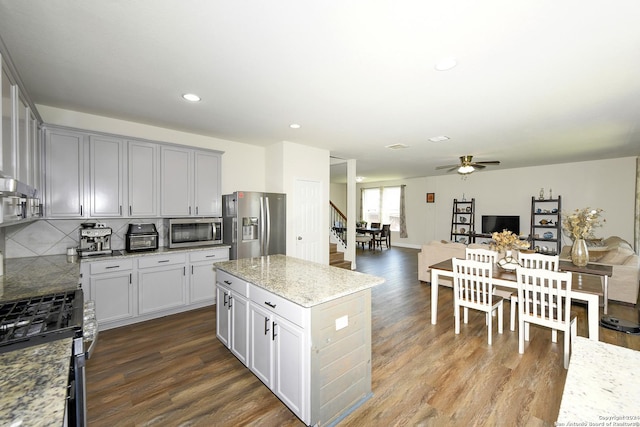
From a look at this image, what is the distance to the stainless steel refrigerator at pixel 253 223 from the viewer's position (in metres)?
4.33

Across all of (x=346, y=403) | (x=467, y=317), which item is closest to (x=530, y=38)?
(x=346, y=403)

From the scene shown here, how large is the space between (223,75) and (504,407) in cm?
368

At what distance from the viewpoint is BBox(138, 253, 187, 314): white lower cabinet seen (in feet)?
11.8

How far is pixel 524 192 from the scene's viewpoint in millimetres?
8086

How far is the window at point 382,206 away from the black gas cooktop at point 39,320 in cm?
1040

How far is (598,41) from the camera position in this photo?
200 cm

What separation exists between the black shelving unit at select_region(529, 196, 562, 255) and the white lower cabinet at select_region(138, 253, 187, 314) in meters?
8.49

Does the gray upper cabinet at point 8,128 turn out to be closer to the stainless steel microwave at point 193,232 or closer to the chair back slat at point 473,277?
the stainless steel microwave at point 193,232

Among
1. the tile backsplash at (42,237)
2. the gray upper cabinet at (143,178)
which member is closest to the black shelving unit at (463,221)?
the gray upper cabinet at (143,178)

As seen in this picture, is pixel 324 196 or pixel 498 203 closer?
pixel 324 196

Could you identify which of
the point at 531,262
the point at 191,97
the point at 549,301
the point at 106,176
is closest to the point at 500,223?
the point at 531,262

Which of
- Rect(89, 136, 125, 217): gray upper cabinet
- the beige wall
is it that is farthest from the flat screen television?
Rect(89, 136, 125, 217): gray upper cabinet

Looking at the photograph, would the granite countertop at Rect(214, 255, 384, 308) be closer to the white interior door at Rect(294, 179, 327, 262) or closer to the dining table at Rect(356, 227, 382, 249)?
the white interior door at Rect(294, 179, 327, 262)

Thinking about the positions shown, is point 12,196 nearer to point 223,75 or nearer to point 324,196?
point 223,75
